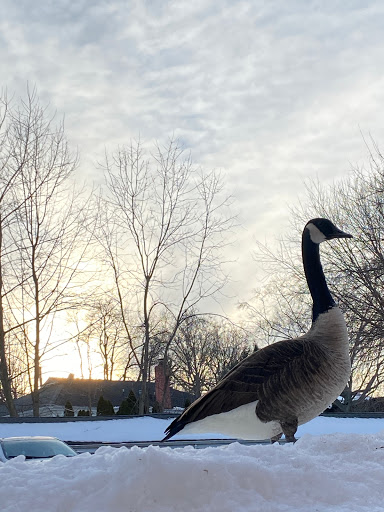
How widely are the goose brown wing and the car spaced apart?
554cm

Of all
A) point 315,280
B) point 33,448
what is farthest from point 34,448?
point 315,280

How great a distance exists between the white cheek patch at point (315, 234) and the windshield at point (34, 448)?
600 centimetres

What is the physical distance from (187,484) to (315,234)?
3556 mm

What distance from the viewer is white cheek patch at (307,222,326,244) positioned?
16.2ft

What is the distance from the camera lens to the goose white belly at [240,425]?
3.95 metres

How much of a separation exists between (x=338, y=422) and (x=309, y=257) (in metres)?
11.0

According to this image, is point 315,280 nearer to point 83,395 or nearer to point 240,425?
point 240,425

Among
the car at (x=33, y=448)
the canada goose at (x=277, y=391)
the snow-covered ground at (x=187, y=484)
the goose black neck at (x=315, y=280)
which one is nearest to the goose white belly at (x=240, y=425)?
the canada goose at (x=277, y=391)

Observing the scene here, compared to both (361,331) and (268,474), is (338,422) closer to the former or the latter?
(361,331)

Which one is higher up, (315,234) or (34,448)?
(315,234)

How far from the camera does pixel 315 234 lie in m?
4.98

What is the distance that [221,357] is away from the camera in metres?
55.7

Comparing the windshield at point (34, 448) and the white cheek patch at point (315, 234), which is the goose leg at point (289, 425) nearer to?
the white cheek patch at point (315, 234)

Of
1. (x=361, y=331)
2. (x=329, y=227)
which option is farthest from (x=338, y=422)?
→ (x=329, y=227)
